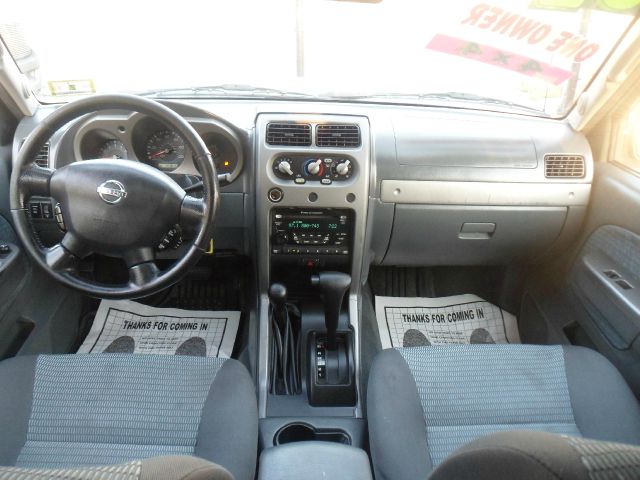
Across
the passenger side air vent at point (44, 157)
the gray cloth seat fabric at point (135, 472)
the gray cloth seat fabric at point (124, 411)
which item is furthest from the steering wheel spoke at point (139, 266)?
the gray cloth seat fabric at point (135, 472)

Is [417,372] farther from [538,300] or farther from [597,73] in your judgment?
[597,73]

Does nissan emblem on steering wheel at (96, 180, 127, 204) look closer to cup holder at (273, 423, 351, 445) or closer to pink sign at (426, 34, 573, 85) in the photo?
cup holder at (273, 423, 351, 445)

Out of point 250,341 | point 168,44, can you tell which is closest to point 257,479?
point 250,341

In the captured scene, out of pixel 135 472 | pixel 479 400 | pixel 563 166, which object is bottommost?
pixel 479 400

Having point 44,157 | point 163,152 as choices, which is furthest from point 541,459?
point 44,157

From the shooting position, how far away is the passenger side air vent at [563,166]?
1.73 metres

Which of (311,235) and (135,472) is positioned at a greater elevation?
(135,472)

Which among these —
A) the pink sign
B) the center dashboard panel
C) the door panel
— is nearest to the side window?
the door panel

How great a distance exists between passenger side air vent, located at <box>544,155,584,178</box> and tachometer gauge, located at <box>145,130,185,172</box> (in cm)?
124

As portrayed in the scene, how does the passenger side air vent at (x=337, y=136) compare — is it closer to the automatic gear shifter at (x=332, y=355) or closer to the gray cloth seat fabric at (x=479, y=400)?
the automatic gear shifter at (x=332, y=355)

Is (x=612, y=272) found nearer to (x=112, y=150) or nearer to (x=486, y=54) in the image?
(x=486, y=54)

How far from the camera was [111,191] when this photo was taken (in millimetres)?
1224

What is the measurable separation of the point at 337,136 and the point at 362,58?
0.64 meters

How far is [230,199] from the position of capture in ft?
5.55
